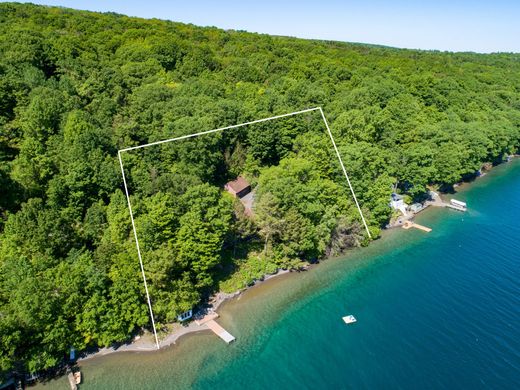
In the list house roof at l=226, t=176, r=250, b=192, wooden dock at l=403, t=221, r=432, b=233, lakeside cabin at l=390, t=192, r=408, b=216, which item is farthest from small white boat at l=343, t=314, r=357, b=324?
lakeside cabin at l=390, t=192, r=408, b=216

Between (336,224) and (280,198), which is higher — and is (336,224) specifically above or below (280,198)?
below

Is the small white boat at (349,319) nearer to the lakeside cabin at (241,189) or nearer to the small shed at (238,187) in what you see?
the lakeside cabin at (241,189)

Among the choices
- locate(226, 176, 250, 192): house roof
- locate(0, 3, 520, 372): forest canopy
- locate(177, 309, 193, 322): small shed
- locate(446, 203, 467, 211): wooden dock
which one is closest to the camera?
locate(0, 3, 520, 372): forest canopy

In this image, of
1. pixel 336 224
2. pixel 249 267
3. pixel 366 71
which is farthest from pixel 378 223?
pixel 366 71

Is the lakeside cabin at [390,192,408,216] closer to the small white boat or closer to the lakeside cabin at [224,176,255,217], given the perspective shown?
the lakeside cabin at [224,176,255,217]

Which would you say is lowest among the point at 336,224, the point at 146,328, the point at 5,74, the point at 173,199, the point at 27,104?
the point at 146,328

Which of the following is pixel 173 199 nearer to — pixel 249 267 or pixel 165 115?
pixel 249 267
